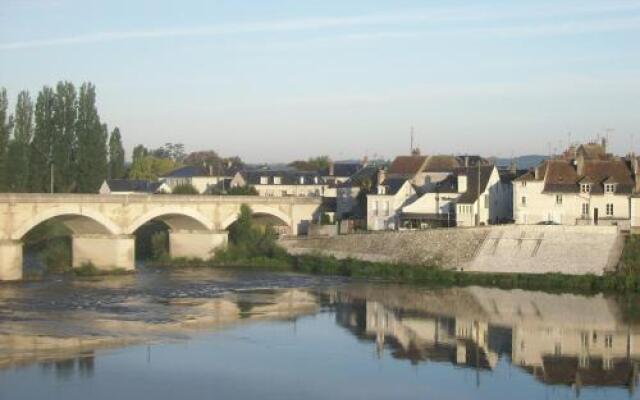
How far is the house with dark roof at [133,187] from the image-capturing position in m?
66.7

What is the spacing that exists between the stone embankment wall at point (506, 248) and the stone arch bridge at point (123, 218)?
24.5 ft

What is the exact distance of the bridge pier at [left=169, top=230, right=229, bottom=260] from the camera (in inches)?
2020

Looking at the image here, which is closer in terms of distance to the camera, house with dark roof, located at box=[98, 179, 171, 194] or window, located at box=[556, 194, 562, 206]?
window, located at box=[556, 194, 562, 206]

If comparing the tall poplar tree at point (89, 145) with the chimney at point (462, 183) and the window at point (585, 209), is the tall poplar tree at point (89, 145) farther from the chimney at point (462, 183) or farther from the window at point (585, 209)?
the window at point (585, 209)

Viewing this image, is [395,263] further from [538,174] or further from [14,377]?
[14,377]

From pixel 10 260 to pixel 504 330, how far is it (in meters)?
19.8

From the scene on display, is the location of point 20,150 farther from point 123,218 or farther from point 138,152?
point 138,152

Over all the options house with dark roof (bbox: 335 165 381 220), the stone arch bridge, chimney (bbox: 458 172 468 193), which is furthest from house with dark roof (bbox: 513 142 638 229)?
the stone arch bridge

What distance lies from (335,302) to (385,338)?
6.87 metres

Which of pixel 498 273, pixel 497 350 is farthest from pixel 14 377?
pixel 498 273

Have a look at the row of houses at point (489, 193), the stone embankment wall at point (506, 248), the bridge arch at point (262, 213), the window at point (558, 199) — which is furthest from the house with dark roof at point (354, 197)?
the window at point (558, 199)

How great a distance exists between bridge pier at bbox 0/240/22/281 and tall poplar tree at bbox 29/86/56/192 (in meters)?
13.1

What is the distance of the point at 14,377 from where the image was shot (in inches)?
1024

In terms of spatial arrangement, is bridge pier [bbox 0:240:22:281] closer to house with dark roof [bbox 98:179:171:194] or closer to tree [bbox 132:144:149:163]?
house with dark roof [bbox 98:179:171:194]
